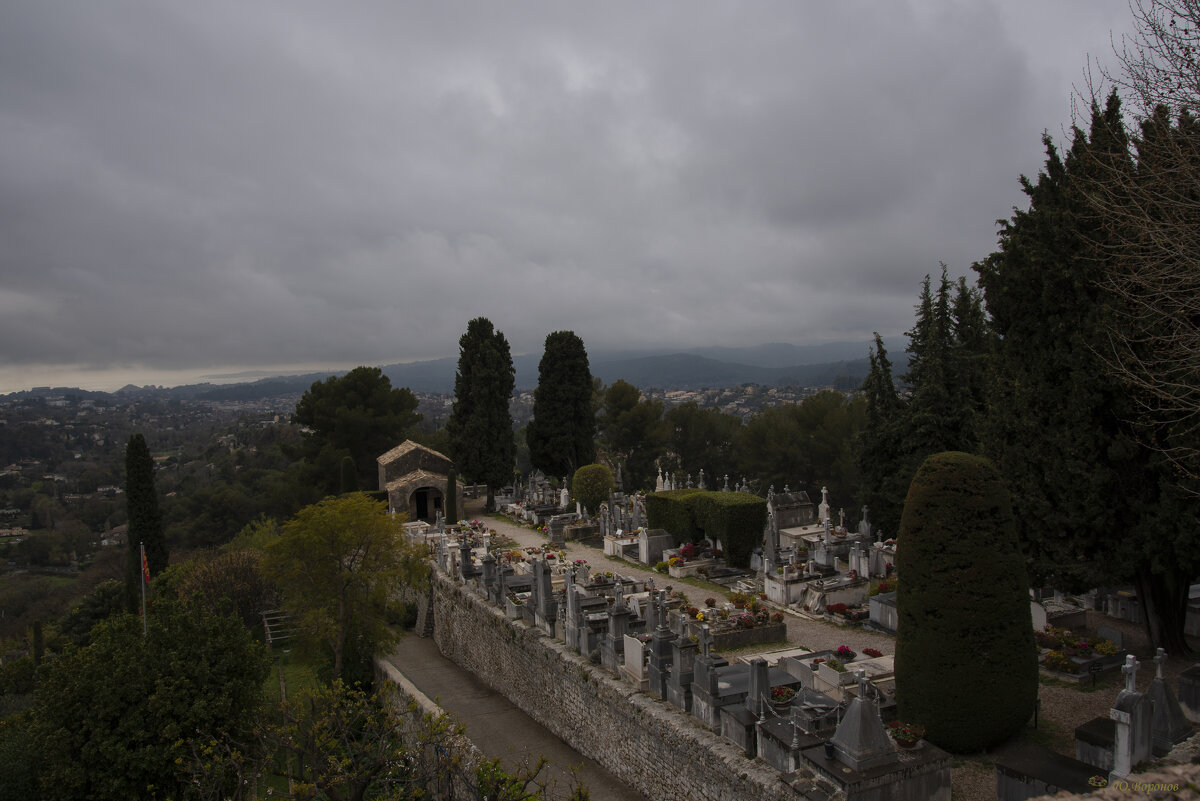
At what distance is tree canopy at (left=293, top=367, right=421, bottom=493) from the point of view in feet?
134

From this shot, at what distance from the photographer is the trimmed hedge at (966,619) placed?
9.20 m

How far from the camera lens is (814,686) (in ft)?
37.2

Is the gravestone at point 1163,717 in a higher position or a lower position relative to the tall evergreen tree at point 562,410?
lower

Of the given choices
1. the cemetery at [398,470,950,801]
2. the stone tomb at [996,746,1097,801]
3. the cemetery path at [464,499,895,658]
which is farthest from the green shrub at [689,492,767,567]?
the stone tomb at [996,746,1097,801]

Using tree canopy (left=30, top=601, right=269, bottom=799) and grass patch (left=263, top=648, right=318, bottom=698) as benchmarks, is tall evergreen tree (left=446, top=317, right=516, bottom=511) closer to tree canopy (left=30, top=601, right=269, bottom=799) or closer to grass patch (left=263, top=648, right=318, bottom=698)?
grass patch (left=263, top=648, right=318, bottom=698)

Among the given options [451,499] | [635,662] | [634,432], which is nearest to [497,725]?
[635,662]

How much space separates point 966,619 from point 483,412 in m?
29.7

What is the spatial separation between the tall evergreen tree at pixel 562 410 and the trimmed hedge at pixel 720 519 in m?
13.4

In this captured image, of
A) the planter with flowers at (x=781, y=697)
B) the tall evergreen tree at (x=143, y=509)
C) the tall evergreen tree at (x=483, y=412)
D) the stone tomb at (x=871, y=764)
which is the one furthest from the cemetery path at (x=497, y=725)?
the tall evergreen tree at (x=483, y=412)

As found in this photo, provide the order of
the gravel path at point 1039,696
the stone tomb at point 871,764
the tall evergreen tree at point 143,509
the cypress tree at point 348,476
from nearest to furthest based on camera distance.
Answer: the stone tomb at point 871,764 < the gravel path at point 1039,696 < the tall evergreen tree at point 143,509 < the cypress tree at point 348,476

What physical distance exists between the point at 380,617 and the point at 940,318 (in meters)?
19.8

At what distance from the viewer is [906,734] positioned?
8547 millimetres

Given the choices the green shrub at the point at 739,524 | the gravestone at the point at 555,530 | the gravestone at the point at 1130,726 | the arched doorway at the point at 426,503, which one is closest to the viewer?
the gravestone at the point at 1130,726

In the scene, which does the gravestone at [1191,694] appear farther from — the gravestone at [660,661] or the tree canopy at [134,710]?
the tree canopy at [134,710]
